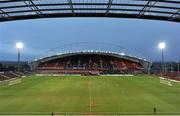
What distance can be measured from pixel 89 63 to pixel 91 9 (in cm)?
9449

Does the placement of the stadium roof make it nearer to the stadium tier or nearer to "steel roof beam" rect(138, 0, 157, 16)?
"steel roof beam" rect(138, 0, 157, 16)

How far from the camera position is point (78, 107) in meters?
28.7

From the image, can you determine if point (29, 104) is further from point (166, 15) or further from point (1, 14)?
point (166, 15)

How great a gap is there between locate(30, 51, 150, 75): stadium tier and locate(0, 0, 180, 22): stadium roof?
83.9 m

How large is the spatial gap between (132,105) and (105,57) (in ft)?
318

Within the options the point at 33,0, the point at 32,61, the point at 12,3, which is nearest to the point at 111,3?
the point at 33,0

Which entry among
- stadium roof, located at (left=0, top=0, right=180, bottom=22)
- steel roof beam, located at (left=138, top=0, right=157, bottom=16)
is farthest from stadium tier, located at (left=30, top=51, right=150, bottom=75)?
steel roof beam, located at (left=138, top=0, right=157, bottom=16)

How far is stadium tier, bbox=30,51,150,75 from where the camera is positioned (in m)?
118

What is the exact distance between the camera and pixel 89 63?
404 feet

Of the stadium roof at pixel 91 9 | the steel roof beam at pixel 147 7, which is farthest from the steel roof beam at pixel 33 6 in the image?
the steel roof beam at pixel 147 7

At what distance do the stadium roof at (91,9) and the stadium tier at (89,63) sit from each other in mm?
83923

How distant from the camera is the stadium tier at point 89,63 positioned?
117562 millimetres

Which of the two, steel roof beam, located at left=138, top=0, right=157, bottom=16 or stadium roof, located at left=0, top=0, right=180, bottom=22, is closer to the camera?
stadium roof, located at left=0, top=0, right=180, bottom=22

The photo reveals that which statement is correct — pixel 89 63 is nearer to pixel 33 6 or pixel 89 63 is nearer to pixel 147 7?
pixel 147 7
